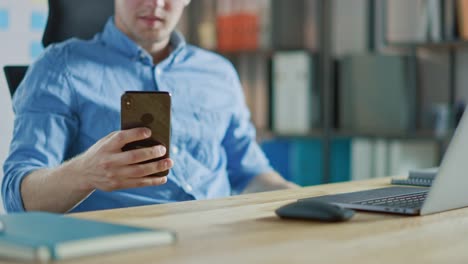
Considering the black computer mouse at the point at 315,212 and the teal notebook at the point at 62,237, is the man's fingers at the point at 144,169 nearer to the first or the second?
the black computer mouse at the point at 315,212

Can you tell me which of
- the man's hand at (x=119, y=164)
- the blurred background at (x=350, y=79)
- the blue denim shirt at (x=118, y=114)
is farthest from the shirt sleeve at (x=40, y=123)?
the blurred background at (x=350, y=79)

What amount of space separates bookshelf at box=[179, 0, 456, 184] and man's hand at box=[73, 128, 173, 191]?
2.09m

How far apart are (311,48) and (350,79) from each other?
367 mm

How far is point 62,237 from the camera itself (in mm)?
812

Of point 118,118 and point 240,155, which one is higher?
point 118,118

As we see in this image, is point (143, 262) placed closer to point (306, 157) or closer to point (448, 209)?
point (448, 209)

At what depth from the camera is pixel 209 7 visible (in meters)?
3.94

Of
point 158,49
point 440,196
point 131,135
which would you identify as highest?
point 158,49

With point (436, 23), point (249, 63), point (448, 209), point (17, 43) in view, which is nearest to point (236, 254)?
point (448, 209)

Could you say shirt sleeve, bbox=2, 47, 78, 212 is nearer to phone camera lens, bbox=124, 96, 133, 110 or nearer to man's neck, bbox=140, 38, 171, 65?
man's neck, bbox=140, 38, 171, 65

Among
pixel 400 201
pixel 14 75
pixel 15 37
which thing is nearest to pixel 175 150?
pixel 14 75

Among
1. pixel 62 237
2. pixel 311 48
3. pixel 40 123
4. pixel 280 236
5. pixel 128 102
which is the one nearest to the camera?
pixel 62 237

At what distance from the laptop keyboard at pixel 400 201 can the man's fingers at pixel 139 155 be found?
34 cm

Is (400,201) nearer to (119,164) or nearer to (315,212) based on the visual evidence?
(315,212)
